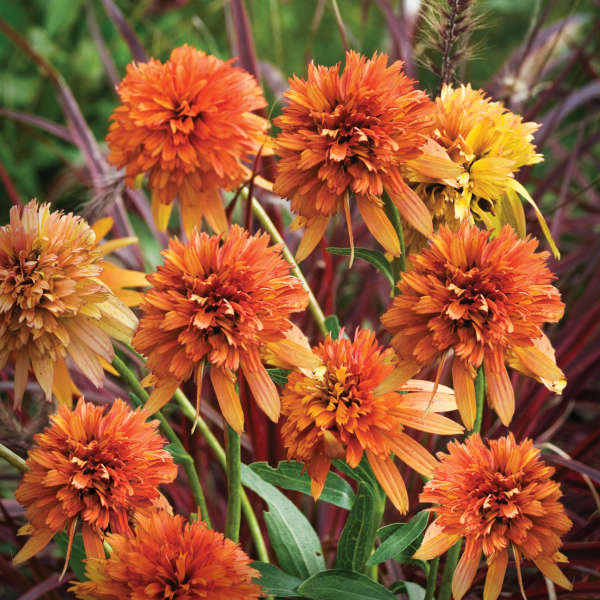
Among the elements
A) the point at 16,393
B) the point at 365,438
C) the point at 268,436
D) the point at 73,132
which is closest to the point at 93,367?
the point at 16,393

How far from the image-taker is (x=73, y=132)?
1.02 m

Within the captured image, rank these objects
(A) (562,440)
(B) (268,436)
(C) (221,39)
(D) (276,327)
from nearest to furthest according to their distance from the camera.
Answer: (D) (276,327) → (B) (268,436) → (A) (562,440) → (C) (221,39)

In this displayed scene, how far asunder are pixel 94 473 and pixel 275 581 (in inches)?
6.0

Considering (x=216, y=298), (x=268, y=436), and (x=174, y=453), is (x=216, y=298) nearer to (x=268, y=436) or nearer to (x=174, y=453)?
(x=174, y=453)

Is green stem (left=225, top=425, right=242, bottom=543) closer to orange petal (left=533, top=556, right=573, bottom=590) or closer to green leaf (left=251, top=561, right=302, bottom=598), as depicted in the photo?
green leaf (left=251, top=561, right=302, bottom=598)

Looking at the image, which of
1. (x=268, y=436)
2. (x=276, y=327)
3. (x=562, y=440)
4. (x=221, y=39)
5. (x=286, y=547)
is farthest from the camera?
(x=221, y=39)

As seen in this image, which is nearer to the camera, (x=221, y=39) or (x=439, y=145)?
(x=439, y=145)

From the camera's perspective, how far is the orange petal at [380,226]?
0.44 meters

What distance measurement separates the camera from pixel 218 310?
0.40 m

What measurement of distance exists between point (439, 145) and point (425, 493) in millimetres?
207

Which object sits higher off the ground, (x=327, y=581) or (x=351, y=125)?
(x=351, y=125)

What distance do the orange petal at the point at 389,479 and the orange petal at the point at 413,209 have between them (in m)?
0.13

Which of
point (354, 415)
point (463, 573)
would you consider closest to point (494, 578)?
point (463, 573)

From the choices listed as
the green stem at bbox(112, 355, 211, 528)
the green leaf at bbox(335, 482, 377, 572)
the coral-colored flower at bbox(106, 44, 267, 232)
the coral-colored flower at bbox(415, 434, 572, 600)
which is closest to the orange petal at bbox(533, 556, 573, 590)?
the coral-colored flower at bbox(415, 434, 572, 600)
